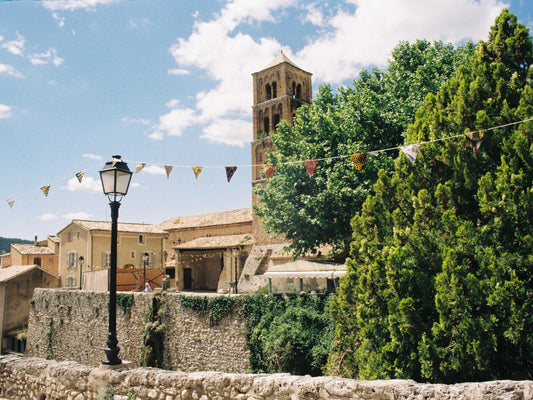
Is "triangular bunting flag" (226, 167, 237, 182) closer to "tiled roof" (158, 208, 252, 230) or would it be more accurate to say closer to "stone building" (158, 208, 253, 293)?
"stone building" (158, 208, 253, 293)

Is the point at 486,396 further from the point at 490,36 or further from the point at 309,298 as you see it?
the point at 309,298

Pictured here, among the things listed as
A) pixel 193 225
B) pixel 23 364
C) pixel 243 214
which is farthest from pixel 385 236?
pixel 193 225

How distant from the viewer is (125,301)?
2014cm

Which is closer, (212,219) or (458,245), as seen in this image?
(458,245)

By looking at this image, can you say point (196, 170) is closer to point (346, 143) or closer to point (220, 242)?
point (346, 143)

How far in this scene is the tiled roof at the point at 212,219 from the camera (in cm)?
4014

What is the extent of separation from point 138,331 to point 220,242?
688 inches

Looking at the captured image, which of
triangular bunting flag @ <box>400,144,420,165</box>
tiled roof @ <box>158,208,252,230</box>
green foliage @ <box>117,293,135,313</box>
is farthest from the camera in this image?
tiled roof @ <box>158,208,252,230</box>

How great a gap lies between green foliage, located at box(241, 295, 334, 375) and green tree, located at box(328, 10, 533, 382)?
318 centimetres

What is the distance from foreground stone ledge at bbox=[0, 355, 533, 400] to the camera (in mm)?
4314

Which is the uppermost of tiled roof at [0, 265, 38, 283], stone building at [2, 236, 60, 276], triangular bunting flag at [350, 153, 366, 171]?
triangular bunting flag at [350, 153, 366, 171]

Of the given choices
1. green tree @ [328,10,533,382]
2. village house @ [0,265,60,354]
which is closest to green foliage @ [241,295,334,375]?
green tree @ [328,10,533,382]

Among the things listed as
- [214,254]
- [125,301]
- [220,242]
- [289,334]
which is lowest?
[289,334]

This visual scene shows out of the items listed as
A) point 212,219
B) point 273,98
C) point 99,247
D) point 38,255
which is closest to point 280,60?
point 273,98
